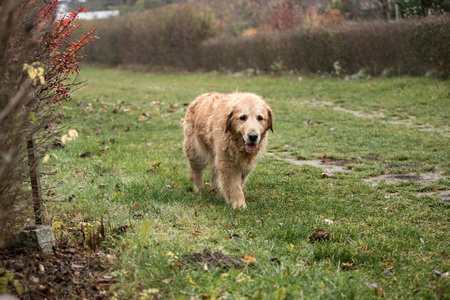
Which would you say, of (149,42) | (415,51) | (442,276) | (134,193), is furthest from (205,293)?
(149,42)

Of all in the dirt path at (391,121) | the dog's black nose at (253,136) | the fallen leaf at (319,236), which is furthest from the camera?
the dirt path at (391,121)

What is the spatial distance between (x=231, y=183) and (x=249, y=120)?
2.68 ft

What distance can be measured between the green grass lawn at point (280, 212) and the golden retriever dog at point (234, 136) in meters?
0.29

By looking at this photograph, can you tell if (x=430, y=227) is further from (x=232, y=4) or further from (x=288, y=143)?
(x=232, y=4)

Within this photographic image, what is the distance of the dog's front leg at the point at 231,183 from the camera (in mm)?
5082

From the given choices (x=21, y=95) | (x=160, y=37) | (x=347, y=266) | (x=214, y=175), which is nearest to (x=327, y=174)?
(x=214, y=175)

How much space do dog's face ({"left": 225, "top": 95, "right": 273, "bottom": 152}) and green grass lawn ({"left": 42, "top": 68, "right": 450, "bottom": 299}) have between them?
80 cm

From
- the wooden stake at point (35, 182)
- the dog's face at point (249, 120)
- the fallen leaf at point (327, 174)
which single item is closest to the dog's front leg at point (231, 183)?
the dog's face at point (249, 120)

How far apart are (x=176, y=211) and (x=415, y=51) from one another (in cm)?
1257

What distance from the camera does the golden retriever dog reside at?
504 cm

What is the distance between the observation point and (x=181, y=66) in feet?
89.0

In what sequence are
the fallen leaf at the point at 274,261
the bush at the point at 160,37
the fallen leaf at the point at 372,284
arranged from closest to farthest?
the fallen leaf at the point at 372,284 → the fallen leaf at the point at 274,261 → the bush at the point at 160,37

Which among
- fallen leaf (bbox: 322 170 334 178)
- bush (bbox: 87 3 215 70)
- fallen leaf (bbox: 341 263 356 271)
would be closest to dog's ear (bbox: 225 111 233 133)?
fallen leaf (bbox: 322 170 334 178)

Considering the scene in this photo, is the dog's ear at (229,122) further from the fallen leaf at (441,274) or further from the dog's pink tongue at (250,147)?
the fallen leaf at (441,274)
